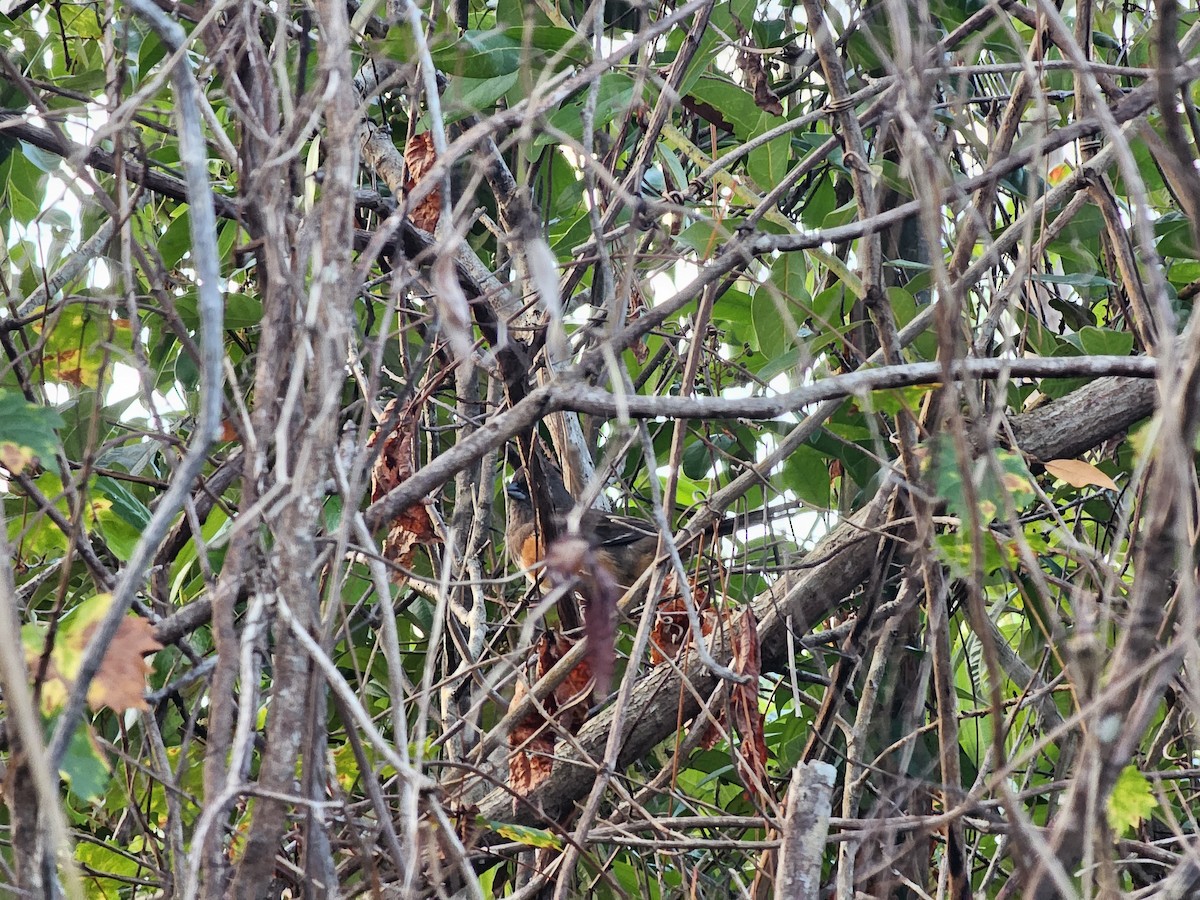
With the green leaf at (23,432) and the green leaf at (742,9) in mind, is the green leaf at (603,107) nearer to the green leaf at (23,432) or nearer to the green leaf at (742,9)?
the green leaf at (742,9)

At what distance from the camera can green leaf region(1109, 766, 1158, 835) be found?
1298 mm

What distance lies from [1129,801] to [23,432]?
1.24m

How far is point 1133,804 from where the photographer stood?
4.28 feet

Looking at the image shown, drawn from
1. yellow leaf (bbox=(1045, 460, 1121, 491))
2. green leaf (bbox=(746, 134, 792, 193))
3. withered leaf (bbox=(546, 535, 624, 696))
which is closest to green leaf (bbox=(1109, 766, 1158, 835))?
yellow leaf (bbox=(1045, 460, 1121, 491))

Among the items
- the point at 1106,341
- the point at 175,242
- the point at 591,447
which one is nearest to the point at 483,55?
the point at 175,242

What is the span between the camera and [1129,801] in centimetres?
131

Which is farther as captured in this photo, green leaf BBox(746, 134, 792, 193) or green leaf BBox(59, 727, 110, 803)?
green leaf BBox(746, 134, 792, 193)

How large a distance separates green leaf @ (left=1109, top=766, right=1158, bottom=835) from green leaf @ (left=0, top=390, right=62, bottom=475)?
1.19m

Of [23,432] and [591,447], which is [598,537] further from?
[23,432]

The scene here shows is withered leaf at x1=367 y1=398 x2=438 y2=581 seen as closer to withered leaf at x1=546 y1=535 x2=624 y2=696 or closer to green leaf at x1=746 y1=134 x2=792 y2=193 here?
withered leaf at x1=546 y1=535 x2=624 y2=696

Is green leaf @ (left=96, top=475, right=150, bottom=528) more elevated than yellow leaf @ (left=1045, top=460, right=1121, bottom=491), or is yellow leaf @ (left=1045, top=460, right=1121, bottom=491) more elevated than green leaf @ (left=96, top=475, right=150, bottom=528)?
yellow leaf @ (left=1045, top=460, right=1121, bottom=491)

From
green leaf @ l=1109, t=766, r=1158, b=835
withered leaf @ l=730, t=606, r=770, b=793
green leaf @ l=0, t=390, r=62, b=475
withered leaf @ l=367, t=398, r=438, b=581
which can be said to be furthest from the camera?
withered leaf @ l=367, t=398, r=438, b=581

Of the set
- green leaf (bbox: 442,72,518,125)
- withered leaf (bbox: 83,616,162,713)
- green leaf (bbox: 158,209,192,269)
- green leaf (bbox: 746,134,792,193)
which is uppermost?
green leaf (bbox: 442,72,518,125)

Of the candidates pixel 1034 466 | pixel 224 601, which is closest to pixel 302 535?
pixel 224 601
